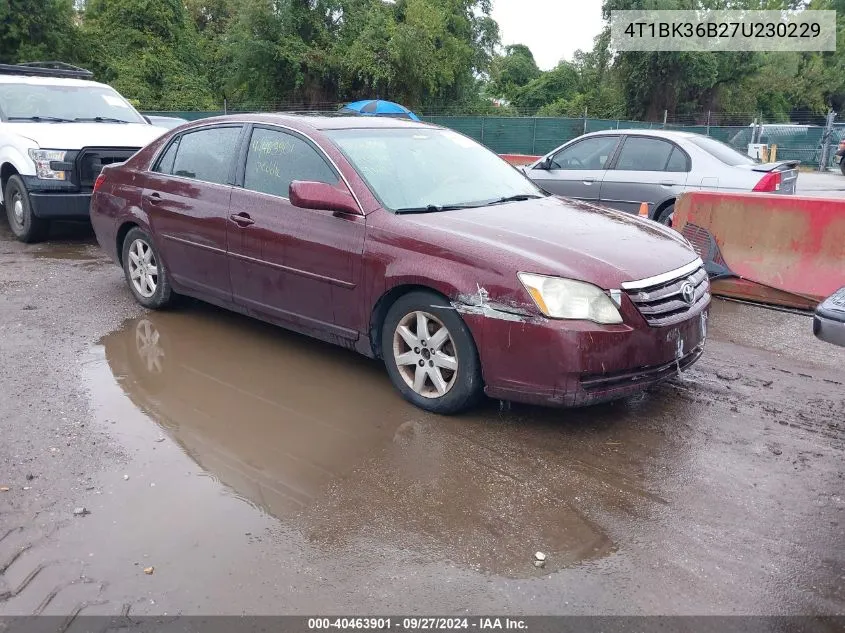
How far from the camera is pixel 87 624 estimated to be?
2.63 meters

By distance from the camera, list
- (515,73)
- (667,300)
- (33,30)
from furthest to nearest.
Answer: (515,73)
(33,30)
(667,300)

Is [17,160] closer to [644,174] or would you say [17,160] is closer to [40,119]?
[40,119]

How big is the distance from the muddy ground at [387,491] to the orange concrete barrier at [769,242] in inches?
57.7

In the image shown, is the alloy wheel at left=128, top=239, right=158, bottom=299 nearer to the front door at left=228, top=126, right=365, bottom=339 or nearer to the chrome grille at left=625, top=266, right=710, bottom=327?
the front door at left=228, top=126, right=365, bottom=339

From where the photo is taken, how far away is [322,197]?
457 centimetres

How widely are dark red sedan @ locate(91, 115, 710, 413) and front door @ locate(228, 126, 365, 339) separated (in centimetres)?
1

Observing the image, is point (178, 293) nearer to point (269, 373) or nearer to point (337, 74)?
point (269, 373)

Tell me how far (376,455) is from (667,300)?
183 cm

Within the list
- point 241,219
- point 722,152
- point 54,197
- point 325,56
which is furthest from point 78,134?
point 325,56

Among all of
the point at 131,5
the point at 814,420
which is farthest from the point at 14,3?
the point at 814,420

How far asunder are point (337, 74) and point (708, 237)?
27.4 m

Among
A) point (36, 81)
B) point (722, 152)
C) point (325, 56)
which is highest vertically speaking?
point (325, 56)

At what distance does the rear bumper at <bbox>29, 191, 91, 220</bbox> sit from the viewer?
8625 millimetres

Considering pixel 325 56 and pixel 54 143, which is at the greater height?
pixel 325 56
